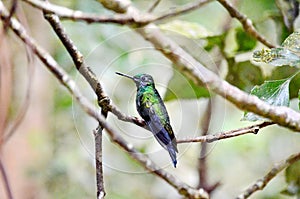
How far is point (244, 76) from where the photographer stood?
857mm

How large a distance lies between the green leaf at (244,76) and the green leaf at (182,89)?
0.29ft

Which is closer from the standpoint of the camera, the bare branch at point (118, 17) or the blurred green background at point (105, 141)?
the bare branch at point (118, 17)

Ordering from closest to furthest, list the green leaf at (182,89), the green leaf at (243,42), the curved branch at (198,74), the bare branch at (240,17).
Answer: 1. the curved branch at (198,74)
2. the bare branch at (240,17)
3. the green leaf at (182,89)
4. the green leaf at (243,42)

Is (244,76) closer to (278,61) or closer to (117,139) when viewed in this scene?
(278,61)

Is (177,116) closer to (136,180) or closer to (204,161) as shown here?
(204,161)

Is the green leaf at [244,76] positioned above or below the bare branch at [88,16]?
above

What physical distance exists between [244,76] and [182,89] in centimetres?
13

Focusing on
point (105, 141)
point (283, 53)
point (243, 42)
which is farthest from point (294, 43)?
point (105, 141)

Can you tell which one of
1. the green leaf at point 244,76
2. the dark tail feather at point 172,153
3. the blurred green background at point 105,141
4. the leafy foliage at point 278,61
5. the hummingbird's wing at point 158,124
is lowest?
the dark tail feather at point 172,153

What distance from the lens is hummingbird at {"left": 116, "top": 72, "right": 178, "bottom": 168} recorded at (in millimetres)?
502

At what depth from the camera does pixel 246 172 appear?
1640 mm

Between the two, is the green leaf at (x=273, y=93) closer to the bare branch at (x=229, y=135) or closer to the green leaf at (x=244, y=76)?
the bare branch at (x=229, y=135)

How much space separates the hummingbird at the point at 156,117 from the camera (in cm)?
50

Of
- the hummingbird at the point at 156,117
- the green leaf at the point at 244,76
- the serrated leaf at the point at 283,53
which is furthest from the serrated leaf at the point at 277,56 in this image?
the green leaf at the point at 244,76
